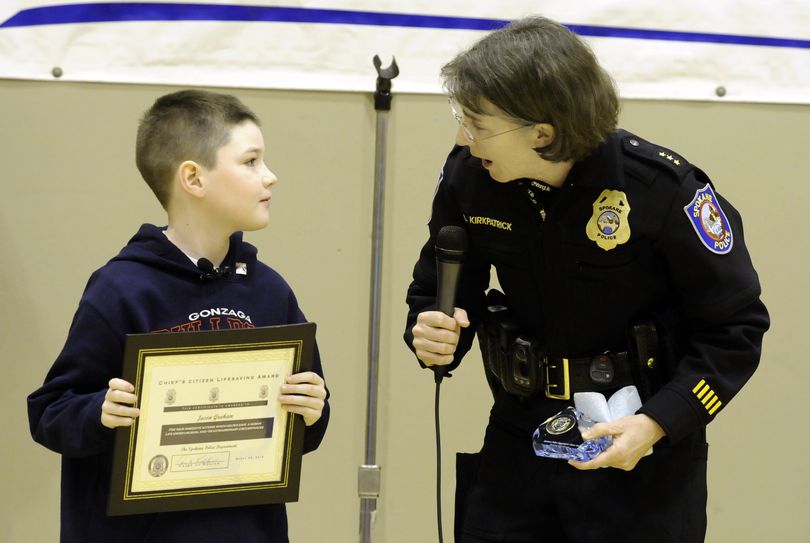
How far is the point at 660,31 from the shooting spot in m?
2.98

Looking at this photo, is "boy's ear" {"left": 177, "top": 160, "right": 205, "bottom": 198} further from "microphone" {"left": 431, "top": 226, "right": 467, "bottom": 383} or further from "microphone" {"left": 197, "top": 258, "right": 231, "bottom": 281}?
"microphone" {"left": 431, "top": 226, "right": 467, "bottom": 383}

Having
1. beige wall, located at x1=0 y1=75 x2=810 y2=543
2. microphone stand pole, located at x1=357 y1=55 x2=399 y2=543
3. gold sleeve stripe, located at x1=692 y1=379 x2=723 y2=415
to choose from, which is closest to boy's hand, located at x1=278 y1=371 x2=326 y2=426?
gold sleeve stripe, located at x1=692 y1=379 x2=723 y2=415

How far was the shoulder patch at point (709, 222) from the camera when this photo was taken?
1687 mm

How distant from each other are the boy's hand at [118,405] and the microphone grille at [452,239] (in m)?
0.61

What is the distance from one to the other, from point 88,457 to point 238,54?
4.85 ft

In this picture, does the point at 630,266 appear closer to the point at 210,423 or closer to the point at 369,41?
the point at 210,423

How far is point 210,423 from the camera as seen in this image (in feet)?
5.66

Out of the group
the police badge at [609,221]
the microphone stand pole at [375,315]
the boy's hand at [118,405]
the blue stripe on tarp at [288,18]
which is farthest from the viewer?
the blue stripe on tarp at [288,18]

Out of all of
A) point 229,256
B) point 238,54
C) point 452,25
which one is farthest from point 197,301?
point 452,25

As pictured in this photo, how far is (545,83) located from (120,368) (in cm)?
89

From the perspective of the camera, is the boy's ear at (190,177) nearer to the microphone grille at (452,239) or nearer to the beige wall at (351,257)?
the microphone grille at (452,239)

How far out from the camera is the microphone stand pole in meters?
2.64

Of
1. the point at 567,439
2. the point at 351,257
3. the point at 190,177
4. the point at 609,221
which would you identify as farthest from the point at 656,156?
the point at 351,257

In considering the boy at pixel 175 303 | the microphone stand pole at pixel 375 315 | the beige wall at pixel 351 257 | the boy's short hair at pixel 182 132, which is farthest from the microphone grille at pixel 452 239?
the beige wall at pixel 351 257
